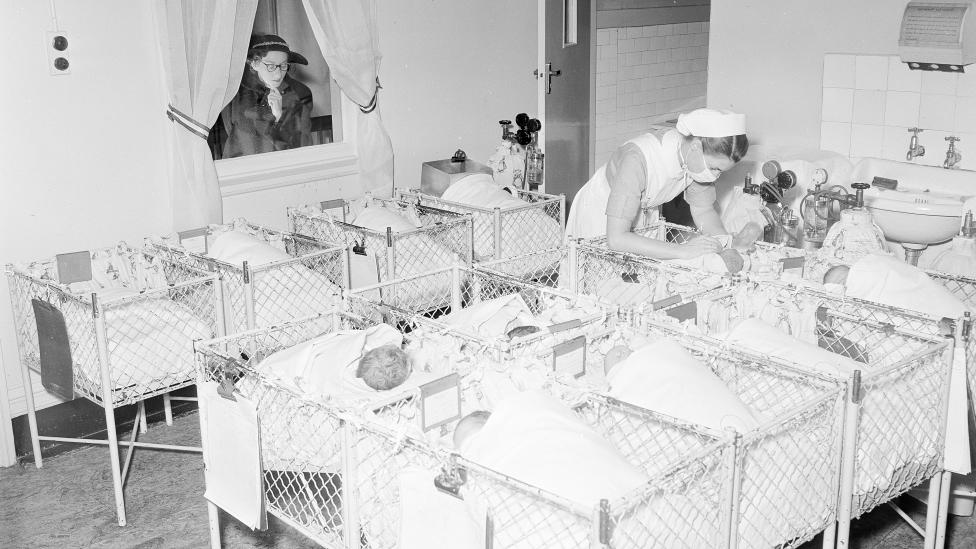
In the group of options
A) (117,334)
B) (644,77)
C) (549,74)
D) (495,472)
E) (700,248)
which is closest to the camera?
(495,472)

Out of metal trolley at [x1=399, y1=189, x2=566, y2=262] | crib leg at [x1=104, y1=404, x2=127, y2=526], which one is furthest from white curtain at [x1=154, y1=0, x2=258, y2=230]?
crib leg at [x1=104, y1=404, x2=127, y2=526]

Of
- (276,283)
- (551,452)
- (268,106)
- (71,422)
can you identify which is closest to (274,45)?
(268,106)

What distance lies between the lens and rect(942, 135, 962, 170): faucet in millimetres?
4098

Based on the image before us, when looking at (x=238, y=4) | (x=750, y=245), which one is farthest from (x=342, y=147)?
(x=750, y=245)

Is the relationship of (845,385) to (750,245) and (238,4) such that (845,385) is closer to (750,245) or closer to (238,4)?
(750,245)

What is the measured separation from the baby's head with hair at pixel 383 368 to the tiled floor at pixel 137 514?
1.02 metres

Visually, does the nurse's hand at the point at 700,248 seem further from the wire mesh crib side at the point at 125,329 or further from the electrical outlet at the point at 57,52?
the electrical outlet at the point at 57,52

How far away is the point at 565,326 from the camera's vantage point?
249 centimetres

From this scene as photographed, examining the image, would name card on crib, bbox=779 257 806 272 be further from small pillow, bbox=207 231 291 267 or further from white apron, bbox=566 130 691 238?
small pillow, bbox=207 231 291 267

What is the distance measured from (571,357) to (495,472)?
77 cm

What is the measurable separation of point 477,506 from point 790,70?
3586 mm

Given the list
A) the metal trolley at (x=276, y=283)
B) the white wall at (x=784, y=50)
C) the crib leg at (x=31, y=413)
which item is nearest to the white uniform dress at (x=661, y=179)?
the metal trolley at (x=276, y=283)

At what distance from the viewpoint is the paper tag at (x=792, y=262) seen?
3.00m

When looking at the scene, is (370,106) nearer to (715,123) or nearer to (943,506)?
(715,123)
